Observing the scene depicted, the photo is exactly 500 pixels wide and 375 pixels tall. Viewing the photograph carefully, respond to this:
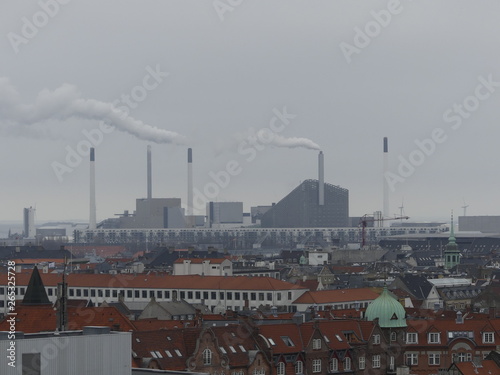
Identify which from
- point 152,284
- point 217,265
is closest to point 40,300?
point 152,284

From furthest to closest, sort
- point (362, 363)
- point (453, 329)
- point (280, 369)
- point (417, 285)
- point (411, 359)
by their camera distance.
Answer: point (417, 285), point (453, 329), point (411, 359), point (362, 363), point (280, 369)

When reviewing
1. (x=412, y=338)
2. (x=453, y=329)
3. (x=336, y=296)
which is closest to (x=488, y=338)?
(x=453, y=329)

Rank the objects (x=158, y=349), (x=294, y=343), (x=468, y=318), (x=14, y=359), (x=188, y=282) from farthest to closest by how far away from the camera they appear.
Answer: (x=188, y=282)
(x=468, y=318)
(x=294, y=343)
(x=158, y=349)
(x=14, y=359)

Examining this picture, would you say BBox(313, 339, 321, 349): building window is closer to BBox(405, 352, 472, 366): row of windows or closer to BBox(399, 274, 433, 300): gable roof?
BBox(405, 352, 472, 366): row of windows

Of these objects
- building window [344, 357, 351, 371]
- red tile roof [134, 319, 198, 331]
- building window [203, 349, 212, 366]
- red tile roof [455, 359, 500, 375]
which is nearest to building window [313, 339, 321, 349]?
building window [344, 357, 351, 371]

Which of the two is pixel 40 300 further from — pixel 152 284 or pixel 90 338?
pixel 152 284

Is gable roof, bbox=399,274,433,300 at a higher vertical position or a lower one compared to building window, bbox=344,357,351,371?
higher

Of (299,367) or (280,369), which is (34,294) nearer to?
(280,369)
